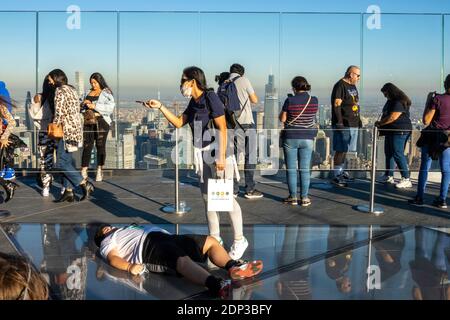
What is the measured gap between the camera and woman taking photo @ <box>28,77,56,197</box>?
7047mm

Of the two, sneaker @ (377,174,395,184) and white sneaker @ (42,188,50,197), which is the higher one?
sneaker @ (377,174,395,184)

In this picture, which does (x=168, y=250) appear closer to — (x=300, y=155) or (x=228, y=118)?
(x=228, y=118)

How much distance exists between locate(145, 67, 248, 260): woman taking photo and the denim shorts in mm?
3490

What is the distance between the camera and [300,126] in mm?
6348

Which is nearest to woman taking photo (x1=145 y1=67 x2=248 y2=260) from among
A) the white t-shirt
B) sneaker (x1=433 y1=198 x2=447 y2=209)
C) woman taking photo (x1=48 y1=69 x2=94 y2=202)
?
the white t-shirt

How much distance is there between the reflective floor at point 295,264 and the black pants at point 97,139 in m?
2.12

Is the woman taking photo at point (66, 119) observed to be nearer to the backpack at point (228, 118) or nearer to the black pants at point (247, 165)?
the black pants at point (247, 165)

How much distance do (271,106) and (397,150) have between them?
2.20 m

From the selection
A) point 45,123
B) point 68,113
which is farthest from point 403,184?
point 45,123

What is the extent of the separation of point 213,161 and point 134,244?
0.93 m

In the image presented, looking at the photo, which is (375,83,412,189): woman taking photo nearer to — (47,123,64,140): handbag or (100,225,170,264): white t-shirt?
(47,123,64,140): handbag
